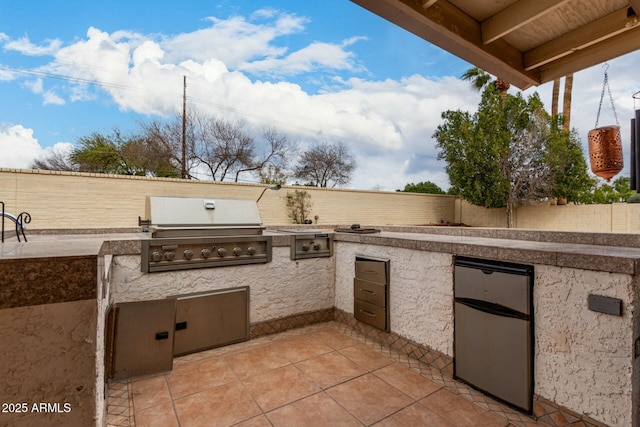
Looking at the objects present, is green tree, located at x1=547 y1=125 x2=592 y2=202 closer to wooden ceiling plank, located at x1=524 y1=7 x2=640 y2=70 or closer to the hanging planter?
the hanging planter

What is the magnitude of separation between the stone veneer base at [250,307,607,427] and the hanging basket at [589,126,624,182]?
194 cm

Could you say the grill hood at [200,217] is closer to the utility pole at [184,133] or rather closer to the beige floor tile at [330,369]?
the beige floor tile at [330,369]

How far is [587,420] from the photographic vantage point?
1673 millimetres

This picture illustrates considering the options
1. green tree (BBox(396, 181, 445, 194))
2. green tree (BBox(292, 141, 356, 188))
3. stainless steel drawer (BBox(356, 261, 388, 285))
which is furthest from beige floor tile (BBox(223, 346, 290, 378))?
green tree (BBox(396, 181, 445, 194))

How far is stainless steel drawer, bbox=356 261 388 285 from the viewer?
9.68 feet

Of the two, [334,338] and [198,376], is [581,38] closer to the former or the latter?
[334,338]

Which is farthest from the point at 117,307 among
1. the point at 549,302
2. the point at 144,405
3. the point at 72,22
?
the point at 72,22

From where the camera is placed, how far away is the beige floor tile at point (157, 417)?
1861 mm

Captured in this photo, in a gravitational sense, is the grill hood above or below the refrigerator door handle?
above

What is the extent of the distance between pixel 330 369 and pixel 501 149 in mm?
11937

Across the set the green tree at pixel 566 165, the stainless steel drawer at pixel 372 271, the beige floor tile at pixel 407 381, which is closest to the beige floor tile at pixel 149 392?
the beige floor tile at pixel 407 381

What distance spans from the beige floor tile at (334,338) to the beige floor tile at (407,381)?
1.82 feet

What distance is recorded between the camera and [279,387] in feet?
7.42

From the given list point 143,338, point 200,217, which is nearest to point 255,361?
point 143,338
